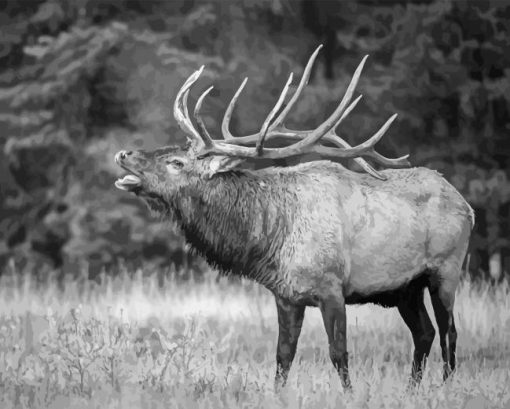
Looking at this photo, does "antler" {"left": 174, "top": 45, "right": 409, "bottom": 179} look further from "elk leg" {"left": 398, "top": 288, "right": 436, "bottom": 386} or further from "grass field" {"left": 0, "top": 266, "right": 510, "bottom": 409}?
"grass field" {"left": 0, "top": 266, "right": 510, "bottom": 409}

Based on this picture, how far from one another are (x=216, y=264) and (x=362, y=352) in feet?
7.14

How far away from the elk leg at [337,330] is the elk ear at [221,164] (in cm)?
101

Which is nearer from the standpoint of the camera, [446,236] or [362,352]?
[446,236]

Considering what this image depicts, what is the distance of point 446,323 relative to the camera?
6926mm

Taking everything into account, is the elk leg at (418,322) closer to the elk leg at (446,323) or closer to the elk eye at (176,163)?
the elk leg at (446,323)

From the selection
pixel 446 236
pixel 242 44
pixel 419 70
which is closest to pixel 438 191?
pixel 446 236

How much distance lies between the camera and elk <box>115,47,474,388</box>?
20.5 ft

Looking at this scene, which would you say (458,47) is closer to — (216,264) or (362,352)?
(362,352)

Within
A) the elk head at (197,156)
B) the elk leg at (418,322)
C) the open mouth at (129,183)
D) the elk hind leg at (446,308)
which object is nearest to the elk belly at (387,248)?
the elk hind leg at (446,308)

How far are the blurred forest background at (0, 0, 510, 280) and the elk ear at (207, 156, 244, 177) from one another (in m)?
6.17

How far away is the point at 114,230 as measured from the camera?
43.8ft

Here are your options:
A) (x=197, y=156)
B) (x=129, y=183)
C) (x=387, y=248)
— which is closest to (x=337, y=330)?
(x=387, y=248)

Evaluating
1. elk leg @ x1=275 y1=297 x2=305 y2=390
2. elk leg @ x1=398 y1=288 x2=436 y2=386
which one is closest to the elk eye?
elk leg @ x1=275 y1=297 x2=305 y2=390

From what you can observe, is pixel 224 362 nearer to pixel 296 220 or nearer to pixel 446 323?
pixel 296 220
